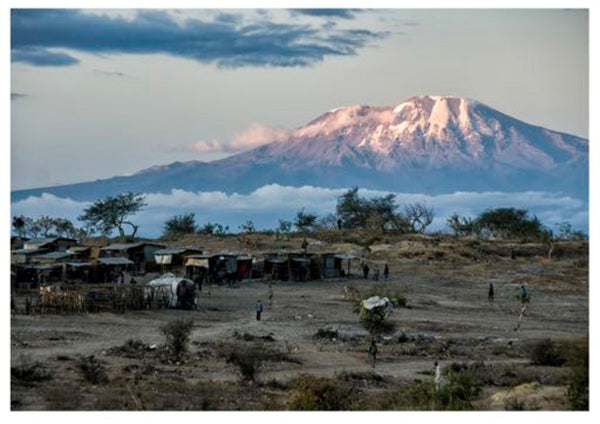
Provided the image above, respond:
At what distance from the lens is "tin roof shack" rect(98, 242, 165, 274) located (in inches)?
2391

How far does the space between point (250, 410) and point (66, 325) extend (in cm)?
1598

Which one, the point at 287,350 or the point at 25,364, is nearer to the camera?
the point at 25,364

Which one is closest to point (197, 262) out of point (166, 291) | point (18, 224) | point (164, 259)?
point (164, 259)

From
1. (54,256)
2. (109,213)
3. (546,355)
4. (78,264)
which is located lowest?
(546,355)

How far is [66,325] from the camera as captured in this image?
3566cm

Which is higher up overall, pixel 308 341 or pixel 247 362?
Result: pixel 247 362

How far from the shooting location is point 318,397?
21062 mm

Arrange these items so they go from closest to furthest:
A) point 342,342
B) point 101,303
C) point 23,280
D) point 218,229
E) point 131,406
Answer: point 131,406 → point 342,342 → point 101,303 → point 23,280 → point 218,229

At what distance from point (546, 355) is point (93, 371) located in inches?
535

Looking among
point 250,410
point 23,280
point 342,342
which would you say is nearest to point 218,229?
point 23,280

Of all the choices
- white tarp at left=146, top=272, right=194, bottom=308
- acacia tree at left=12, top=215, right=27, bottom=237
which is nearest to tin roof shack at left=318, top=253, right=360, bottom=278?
white tarp at left=146, top=272, right=194, bottom=308

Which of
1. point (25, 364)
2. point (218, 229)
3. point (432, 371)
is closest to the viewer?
point (25, 364)

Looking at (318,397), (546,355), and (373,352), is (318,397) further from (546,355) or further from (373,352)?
(546,355)
